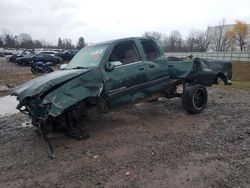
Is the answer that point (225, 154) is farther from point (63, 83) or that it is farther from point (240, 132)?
point (63, 83)

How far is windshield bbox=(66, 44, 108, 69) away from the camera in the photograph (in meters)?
6.38

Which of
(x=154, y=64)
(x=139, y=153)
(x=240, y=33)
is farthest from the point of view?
(x=240, y=33)

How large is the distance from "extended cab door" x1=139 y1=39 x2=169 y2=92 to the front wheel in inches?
25.5

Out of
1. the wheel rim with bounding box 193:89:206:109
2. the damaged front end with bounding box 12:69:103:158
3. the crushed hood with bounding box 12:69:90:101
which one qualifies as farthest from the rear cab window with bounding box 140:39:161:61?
the crushed hood with bounding box 12:69:90:101

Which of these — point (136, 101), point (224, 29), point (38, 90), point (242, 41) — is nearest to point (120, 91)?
point (136, 101)

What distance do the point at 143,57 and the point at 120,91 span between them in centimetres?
122

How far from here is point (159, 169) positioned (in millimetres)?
4516

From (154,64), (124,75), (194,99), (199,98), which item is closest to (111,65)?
(124,75)

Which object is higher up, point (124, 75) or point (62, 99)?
point (124, 75)

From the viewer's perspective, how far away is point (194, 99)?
7762 mm

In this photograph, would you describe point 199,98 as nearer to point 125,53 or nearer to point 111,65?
point 125,53

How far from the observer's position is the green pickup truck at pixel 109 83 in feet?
17.8

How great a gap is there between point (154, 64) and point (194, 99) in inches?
58.6

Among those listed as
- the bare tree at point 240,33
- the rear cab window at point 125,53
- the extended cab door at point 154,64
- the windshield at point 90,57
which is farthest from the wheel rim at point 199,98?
the bare tree at point 240,33
